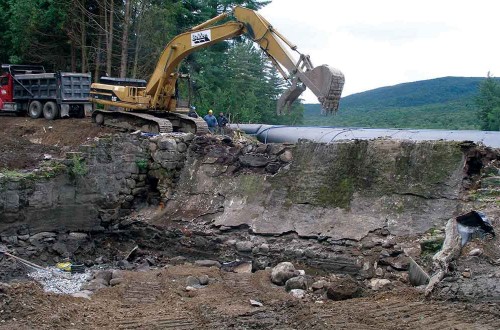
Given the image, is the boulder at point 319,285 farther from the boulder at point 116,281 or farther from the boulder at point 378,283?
the boulder at point 116,281

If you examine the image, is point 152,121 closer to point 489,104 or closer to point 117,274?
point 117,274

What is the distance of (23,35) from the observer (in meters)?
22.2

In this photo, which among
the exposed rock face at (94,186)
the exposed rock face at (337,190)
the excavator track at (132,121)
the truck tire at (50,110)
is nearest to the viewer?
the exposed rock face at (337,190)

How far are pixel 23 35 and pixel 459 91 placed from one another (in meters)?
22.1

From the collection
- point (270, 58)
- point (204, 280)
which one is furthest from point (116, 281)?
point (270, 58)

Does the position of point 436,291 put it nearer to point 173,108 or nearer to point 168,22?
point 173,108

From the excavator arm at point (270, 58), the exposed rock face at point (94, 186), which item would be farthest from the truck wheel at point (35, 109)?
the exposed rock face at point (94, 186)

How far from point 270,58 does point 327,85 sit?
1944mm

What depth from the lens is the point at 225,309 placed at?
22.9 feet

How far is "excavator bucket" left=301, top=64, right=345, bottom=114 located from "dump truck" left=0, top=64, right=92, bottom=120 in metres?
8.28

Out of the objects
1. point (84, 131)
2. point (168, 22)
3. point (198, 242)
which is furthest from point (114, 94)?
point (168, 22)

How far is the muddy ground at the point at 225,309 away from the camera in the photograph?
6332 mm

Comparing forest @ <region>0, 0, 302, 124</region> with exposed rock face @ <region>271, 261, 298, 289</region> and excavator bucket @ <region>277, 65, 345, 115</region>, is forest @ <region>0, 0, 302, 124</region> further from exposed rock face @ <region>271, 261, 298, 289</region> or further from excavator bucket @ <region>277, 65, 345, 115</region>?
exposed rock face @ <region>271, 261, 298, 289</region>

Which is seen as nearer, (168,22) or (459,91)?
(168,22)
